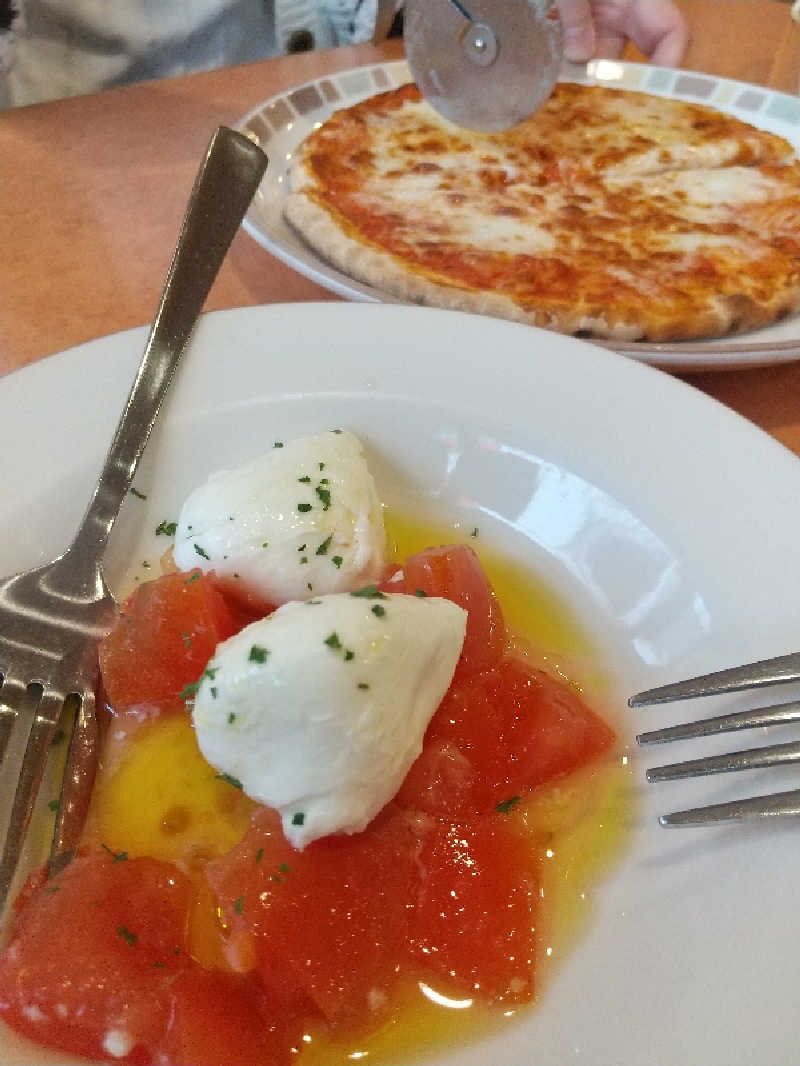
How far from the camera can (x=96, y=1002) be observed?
84 centimetres

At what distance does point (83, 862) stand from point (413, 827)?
377mm

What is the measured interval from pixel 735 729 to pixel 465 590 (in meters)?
0.42

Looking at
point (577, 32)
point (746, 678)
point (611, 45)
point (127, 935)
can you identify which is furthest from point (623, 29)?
point (127, 935)

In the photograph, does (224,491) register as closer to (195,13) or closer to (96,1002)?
(96,1002)

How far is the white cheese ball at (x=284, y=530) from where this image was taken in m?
1.26

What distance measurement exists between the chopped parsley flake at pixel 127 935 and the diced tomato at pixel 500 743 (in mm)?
337

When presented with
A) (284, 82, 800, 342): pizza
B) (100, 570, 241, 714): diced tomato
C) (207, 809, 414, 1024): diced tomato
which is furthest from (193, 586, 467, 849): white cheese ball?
(284, 82, 800, 342): pizza

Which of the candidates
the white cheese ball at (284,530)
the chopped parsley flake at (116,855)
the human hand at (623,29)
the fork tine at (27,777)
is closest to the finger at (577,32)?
the human hand at (623,29)

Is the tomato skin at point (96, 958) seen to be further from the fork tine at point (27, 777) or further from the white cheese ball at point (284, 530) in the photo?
the white cheese ball at point (284, 530)

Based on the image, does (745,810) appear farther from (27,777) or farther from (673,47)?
(673,47)

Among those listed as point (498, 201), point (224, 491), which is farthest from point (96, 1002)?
point (498, 201)

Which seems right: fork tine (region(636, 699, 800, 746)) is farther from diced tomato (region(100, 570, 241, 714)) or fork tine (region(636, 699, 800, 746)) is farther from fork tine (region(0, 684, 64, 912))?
fork tine (region(0, 684, 64, 912))

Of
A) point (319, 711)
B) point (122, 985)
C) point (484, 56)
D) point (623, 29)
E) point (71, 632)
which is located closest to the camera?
point (122, 985)

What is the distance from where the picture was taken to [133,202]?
2.25 m
